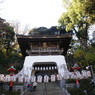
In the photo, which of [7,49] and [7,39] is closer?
[7,39]

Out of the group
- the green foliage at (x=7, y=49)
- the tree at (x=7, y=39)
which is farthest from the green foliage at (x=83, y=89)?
the tree at (x=7, y=39)

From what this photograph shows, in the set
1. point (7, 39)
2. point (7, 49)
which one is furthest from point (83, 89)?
point (7, 49)

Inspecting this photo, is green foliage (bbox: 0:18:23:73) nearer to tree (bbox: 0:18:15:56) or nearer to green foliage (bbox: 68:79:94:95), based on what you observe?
tree (bbox: 0:18:15:56)

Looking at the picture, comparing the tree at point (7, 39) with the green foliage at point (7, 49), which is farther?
the tree at point (7, 39)

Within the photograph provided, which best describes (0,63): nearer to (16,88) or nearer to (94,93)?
(16,88)

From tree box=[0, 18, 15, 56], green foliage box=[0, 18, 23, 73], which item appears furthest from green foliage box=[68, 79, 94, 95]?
tree box=[0, 18, 15, 56]

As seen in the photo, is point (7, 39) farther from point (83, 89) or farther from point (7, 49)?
point (83, 89)

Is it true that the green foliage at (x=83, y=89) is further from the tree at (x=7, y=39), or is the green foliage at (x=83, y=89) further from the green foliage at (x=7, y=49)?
the tree at (x=7, y=39)

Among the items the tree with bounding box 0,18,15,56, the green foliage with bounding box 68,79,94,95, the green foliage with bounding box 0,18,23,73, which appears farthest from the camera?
the tree with bounding box 0,18,15,56

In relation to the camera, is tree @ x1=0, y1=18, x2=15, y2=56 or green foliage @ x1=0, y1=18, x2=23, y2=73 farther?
tree @ x1=0, y1=18, x2=15, y2=56

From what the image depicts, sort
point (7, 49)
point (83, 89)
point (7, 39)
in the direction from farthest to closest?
point (7, 49) → point (7, 39) → point (83, 89)

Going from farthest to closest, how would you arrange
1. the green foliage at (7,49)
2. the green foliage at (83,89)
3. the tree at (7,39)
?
the tree at (7,39)
the green foliage at (7,49)
the green foliage at (83,89)

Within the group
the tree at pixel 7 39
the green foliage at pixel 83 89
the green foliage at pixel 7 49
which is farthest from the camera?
the tree at pixel 7 39

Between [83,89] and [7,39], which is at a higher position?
[7,39]
